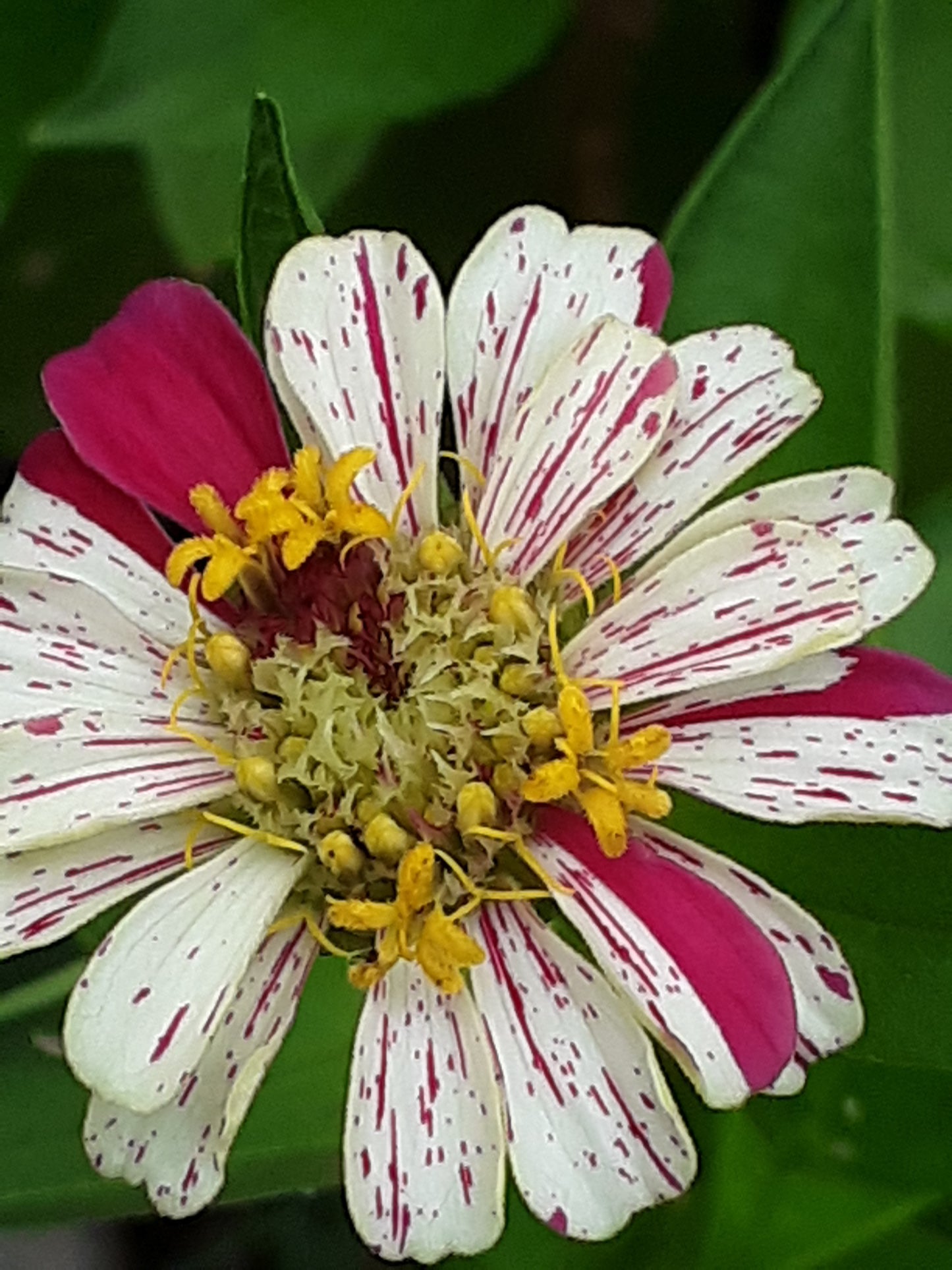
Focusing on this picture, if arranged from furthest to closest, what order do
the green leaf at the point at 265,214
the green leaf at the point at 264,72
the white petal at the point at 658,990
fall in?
the green leaf at the point at 264,72, the green leaf at the point at 265,214, the white petal at the point at 658,990

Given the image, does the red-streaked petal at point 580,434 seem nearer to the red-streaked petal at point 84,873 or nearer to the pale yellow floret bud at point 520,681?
the pale yellow floret bud at point 520,681

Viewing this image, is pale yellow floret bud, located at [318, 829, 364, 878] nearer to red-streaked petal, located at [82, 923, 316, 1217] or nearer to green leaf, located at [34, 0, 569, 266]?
red-streaked petal, located at [82, 923, 316, 1217]

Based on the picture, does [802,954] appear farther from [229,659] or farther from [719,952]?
[229,659]

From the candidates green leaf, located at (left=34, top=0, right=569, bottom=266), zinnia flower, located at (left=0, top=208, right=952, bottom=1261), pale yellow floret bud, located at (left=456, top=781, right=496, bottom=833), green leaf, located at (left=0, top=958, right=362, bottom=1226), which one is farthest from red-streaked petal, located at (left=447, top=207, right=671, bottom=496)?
green leaf, located at (left=34, top=0, right=569, bottom=266)

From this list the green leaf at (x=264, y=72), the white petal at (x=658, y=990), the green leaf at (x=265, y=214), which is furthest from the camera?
the green leaf at (x=264, y=72)

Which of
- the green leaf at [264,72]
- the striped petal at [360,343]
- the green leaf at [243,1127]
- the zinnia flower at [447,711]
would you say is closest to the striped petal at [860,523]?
the zinnia flower at [447,711]
